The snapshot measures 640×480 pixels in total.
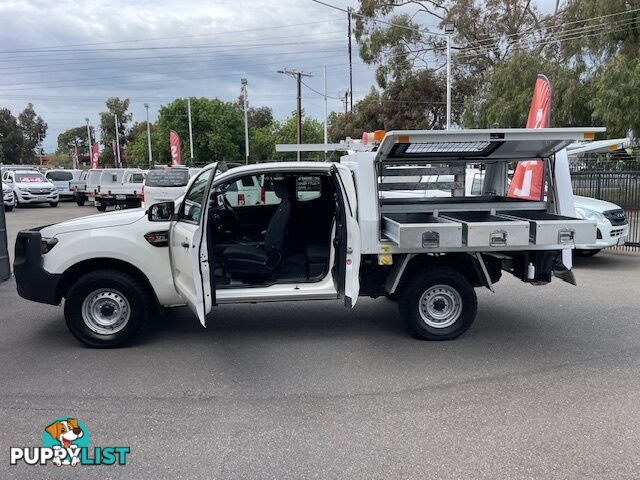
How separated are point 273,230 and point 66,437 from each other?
2706 mm

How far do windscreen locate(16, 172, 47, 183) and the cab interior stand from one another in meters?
24.3

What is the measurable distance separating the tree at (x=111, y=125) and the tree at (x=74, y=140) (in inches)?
883

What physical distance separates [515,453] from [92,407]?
302cm

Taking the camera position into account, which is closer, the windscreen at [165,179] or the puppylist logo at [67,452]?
the puppylist logo at [67,452]

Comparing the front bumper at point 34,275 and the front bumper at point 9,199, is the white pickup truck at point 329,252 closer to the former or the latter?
the front bumper at point 34,275

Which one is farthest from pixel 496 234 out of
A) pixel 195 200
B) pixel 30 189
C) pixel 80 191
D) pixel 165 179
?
pixel 80 191

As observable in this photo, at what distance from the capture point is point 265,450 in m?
3.76

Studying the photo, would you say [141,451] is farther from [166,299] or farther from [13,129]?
[13,129]

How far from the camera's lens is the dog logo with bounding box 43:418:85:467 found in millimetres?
3695

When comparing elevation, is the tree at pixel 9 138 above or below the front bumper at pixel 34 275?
above

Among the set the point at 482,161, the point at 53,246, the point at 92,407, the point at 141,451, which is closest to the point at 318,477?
the point at 141,451

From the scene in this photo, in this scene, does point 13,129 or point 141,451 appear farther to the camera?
point 13,129

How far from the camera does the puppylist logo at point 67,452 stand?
366 cm

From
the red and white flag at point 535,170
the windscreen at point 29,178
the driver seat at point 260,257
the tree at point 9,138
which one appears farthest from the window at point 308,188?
the tree at point 9,138
